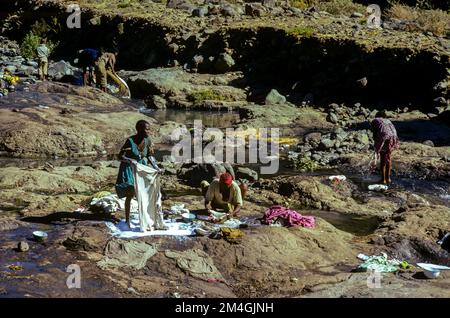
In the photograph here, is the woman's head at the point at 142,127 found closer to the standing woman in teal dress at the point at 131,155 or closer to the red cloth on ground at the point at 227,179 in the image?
the standing woman in teal dress at the point at 131,155

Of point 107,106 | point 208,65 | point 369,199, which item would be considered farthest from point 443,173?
A: point 208,65

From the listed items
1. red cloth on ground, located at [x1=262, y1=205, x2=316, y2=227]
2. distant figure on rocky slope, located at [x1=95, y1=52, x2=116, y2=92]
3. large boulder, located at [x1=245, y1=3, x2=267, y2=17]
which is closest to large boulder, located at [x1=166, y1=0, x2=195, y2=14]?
large boulder, located at [x1=245, y1=3, x2=267, y2=17]

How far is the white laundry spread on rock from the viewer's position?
7.97 m

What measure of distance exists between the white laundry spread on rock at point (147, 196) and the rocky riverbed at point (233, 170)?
0.32 meters

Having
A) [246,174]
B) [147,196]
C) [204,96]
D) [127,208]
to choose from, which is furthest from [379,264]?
[204,96]

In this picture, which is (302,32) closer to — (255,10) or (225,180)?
(255,10)

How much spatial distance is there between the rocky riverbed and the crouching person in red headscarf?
0.37 meters

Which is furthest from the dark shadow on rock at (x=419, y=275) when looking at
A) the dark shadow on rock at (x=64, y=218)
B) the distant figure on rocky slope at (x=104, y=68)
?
the distant figure on rocky slope at (x=104, y=68)

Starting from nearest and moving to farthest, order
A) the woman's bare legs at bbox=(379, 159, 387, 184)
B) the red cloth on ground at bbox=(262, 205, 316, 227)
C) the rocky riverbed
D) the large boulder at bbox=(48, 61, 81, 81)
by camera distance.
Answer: the rocky riverbed → the red cloth on ground at bbox=(262, 205, 316, 227) → the woman's bare legs at bbox=(379, 159, 387, 184) → the large boulder at bbox=(48, 61, 81, 81)

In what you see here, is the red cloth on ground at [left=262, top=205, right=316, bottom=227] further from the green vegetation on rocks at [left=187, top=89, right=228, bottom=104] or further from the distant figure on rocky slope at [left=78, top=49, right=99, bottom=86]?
the distant figure on rocky slope at [left=78, top=49, right=99, bottom=86]

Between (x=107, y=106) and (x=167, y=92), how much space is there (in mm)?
2909

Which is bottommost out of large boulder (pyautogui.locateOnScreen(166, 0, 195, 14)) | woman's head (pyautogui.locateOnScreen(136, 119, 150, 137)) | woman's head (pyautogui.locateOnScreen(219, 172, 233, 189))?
woman's head (pyautogui.locateOnScreen(219, 172, 233, 189))
